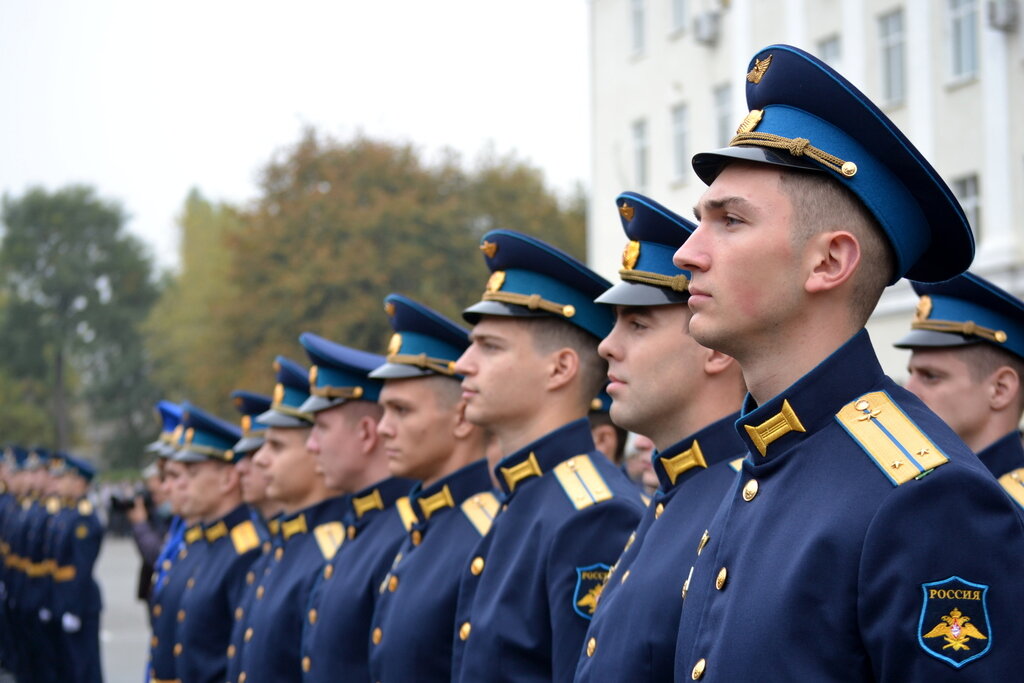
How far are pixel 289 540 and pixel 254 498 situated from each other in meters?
1.47

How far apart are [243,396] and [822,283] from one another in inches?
263

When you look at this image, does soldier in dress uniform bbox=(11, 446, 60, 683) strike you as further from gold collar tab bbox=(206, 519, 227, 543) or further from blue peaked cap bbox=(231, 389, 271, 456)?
blue peaked cap bbox=(231, 389, 271, 456)

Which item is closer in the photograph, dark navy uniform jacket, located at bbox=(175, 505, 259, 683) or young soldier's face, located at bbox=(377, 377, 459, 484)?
young soldier's face, located at bbox=(377, 377, 459, 484)

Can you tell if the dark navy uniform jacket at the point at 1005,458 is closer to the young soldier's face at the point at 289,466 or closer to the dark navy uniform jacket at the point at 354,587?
the dark navy uniform jacket at the point at 354,587

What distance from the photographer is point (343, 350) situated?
6.78 m

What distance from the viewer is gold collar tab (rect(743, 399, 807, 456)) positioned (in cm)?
266

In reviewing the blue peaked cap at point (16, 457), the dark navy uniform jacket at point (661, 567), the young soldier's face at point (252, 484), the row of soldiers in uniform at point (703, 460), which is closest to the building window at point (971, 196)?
the blue peaked cap at point (16, 457)

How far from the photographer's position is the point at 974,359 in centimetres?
489

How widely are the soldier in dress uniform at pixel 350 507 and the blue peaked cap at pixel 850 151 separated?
3.38 metres

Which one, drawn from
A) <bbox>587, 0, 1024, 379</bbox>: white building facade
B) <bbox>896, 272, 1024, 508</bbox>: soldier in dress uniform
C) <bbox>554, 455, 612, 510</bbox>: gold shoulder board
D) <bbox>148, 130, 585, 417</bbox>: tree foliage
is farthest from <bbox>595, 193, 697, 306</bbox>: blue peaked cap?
<bbox>148, 130, 585, 417</bbox>: tree foliage

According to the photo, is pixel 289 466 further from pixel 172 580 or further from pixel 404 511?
pixel 172 580

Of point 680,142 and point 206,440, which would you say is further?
point 680,142

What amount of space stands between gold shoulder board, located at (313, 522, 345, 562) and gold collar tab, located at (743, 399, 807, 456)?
4225 mm

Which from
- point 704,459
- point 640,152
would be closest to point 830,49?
point 640,152
